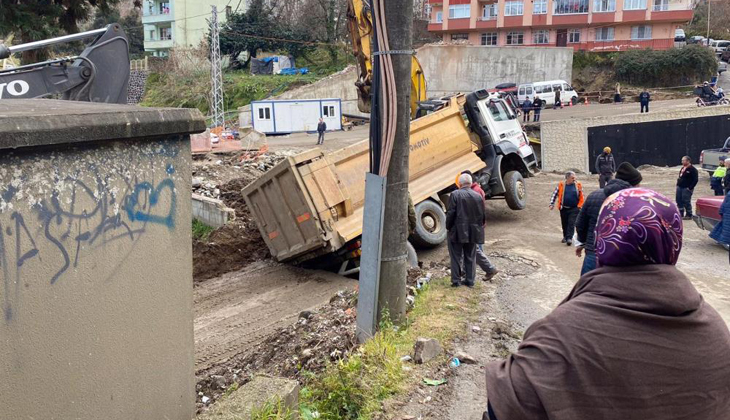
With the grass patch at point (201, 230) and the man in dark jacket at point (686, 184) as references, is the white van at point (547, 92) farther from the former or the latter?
the grass patch at point (201, 230)

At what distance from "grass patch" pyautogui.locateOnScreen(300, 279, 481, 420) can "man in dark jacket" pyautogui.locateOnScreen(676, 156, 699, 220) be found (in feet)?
28.6

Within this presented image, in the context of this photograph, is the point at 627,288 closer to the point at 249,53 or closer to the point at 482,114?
the point at 482,114

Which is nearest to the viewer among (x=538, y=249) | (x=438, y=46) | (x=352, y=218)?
(x=352, y=218)

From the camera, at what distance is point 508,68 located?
141 ft

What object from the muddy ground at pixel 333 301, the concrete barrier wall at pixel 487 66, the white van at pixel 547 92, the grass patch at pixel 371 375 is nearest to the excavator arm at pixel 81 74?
the muddy ground at pixel 333 301

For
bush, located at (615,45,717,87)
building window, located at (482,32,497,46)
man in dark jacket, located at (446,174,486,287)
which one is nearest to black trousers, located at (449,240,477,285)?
man in dark jacket, located at (446,174,486,287)

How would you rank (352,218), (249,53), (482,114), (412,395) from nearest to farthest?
(412,395)
(352,218)
(482,114)
(249,53)

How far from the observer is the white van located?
37.3 meters

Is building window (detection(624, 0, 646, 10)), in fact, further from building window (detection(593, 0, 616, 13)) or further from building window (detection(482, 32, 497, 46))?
building window (detection(482, 32, 497, 46))

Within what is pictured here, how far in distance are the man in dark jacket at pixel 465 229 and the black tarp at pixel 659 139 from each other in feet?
45.8

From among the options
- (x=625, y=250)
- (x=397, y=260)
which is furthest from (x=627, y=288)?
(x=397, y=260)

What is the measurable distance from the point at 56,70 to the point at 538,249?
27.6 ft

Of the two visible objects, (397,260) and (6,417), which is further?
(397,260)

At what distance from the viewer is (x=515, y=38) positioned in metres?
52.9
